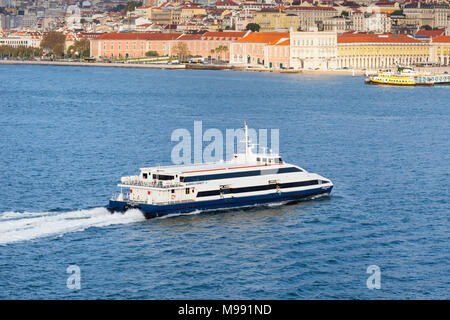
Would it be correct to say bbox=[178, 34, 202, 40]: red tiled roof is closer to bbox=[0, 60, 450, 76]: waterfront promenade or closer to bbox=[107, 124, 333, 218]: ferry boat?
bbox=[0, 60, 450, 76]: waterfront promenade

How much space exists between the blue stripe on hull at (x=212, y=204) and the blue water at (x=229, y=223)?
0.91ft

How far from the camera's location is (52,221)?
2311cm

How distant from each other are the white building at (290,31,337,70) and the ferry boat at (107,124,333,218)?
7690cm

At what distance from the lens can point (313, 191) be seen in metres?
26.9

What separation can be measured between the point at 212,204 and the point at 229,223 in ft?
4.37

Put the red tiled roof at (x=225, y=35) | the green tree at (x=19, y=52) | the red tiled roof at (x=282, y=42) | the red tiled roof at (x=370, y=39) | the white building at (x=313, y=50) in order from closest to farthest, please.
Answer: the white building at (x=313, y=50), the red tiled roof at (x=282, y=42), the red tiled roof at (x=370, y=39), the red tiled roof at (x=225, y=35), the green tree at (x=19, y=52)

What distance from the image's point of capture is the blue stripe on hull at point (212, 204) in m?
24.0

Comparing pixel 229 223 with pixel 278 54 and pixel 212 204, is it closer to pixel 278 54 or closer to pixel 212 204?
pixel 212 204

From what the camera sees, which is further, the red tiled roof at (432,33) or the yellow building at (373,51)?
the red tiled roof at (432,33)

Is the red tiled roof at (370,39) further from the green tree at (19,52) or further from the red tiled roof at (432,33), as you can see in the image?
the green tree at (19,52)

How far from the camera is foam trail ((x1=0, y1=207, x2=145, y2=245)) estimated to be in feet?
72.0

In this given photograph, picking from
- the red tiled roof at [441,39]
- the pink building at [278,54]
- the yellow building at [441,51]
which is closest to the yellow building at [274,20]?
the red tiled roof at [441,39]
